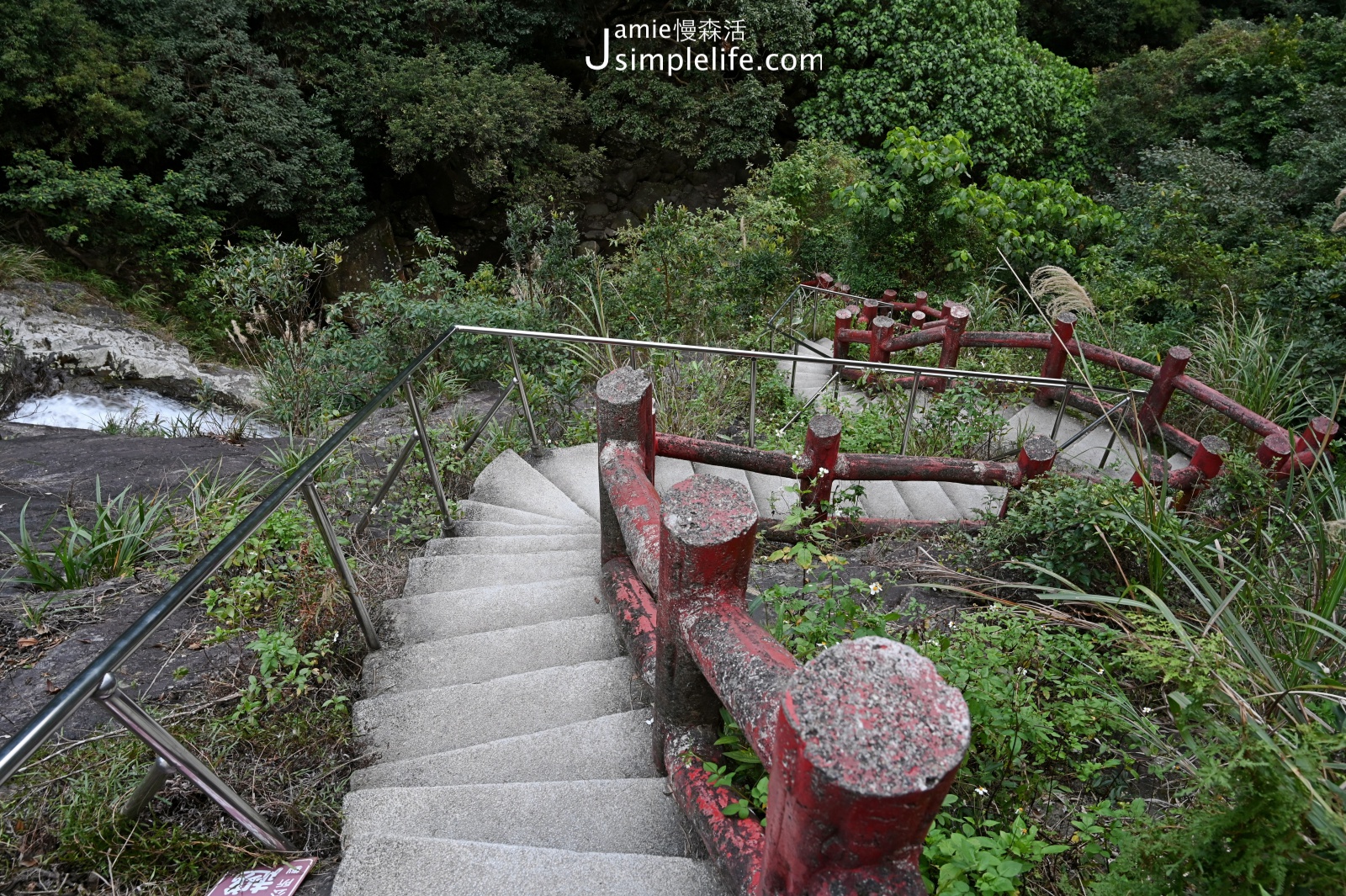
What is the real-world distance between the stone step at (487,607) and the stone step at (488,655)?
122 mm

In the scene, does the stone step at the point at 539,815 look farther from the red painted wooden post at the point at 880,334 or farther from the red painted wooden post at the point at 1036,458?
the red painted wooden post at the point at 880,334

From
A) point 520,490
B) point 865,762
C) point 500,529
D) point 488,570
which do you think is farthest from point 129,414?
point 865,762

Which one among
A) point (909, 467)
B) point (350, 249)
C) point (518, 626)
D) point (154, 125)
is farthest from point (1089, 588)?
point (350, 249)

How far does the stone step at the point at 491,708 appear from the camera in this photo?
7.04ft

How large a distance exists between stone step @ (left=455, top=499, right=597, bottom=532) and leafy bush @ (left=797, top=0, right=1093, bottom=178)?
10989 mm

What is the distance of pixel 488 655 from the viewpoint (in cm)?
250

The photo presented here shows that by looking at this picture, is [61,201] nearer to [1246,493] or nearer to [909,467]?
[909,467]

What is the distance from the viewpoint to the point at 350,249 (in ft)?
41.5

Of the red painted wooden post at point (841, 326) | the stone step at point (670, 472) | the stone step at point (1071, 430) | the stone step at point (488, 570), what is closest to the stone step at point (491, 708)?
the stone step at point (488, 570)

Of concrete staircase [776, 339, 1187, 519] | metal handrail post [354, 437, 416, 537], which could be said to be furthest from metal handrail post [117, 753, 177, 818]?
concrete staircase [776, 339, 1187, 519]

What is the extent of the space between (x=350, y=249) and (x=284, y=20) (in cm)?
364

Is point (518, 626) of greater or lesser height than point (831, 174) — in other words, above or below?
below

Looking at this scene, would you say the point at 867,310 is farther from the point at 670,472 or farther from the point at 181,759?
the point at 181,759

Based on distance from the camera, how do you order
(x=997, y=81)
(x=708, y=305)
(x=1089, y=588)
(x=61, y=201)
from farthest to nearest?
(x=997, y=81) → (x=61, y=201) → (x=708, y=305) → (x=1089, y=588)
